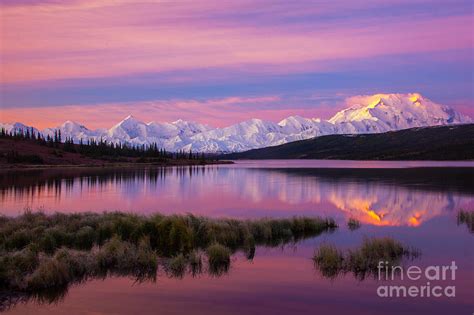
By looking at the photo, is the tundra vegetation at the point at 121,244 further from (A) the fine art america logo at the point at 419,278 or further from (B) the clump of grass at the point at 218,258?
(A) the fine art america logo at the point at 419,278

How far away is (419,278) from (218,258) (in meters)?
8.37

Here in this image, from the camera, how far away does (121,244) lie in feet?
73.5

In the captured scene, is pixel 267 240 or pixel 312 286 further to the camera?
pixel 267 240

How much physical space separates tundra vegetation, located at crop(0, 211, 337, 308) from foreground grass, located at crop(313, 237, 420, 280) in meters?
3.96

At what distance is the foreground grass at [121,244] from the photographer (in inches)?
756

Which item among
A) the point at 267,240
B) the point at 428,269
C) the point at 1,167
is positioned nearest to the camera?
the point at 428,269

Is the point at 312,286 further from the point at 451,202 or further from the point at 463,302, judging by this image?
the point at 451,202

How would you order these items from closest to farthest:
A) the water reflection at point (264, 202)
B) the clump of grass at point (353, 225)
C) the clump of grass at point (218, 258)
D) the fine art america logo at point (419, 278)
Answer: the fine art america logo at point (419, 278)
the clump of grass at point (218, 258)
the clump of grass at point (353, 225)
the water reflection at point (264, 202)

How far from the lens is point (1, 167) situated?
12950 cm

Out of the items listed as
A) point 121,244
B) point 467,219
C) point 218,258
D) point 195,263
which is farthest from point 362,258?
point 467,219

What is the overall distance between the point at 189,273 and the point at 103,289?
145 inches

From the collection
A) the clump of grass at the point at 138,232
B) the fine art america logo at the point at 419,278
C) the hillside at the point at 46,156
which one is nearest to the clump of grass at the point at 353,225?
the clump of grass at the point at 138,232

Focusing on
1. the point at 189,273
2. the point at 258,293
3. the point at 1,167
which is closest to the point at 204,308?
the point at 258,293

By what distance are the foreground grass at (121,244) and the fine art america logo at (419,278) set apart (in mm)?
6597
